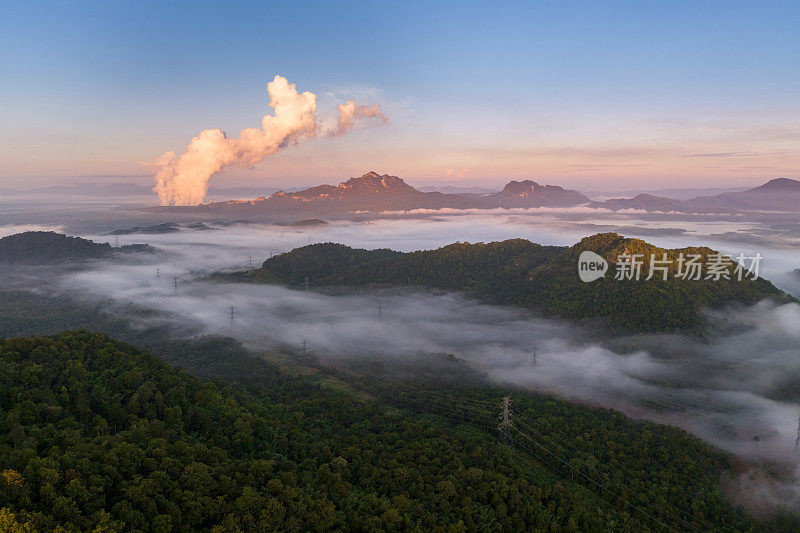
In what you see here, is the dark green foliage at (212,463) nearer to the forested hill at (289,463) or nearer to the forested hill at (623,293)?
the forested hill at (289,463)

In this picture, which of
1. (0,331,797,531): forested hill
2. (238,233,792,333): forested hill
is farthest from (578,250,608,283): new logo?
(0,331,797,531): forested hill

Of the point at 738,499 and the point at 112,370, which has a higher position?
the point at 112,370

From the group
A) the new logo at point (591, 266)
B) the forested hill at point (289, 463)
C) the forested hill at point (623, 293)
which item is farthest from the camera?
the new logo at point (591, 266)

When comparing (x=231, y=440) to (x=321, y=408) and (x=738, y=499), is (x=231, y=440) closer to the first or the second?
(x=321, y=408)

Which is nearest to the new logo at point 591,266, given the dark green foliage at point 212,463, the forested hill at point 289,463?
the forested hill at point 289,463

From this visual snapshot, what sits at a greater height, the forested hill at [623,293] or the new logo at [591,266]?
the new logo at [591,266]

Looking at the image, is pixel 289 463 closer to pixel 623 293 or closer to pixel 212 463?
pixel 212 463

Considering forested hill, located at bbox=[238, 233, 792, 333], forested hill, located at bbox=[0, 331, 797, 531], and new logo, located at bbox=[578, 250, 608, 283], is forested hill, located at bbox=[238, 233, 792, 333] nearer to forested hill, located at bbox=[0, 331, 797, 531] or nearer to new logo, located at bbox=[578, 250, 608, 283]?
new logo, located at bbox=[578, 250, 608, 283]

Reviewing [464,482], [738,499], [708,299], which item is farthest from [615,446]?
[708,299]
